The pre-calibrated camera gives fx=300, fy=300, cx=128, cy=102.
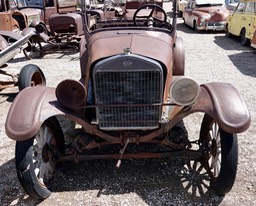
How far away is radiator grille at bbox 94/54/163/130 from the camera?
2.96 metres

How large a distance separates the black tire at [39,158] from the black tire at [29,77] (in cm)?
185

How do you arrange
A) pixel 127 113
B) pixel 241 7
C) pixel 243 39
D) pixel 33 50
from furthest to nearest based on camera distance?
pixel 241 7, pixel 243 39, pixel 33 50, pixel 127 113

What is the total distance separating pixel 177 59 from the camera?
4629 mm

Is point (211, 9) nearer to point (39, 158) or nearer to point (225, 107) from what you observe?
point (225, 107)

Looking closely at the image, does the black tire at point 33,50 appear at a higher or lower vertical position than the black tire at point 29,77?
lower

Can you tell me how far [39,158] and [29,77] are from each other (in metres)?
2.35

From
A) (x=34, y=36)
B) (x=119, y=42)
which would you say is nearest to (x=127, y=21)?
(x=119, y=42)

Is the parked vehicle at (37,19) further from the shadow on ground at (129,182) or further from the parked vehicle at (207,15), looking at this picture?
the parked vehicle at (207,15)

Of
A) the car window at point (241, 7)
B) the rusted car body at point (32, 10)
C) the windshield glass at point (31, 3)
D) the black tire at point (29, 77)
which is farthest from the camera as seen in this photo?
the windshield glass at point (31, 3)

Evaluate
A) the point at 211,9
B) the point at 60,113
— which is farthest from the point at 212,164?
the point at 211,9

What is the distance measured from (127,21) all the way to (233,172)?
9.42 feet

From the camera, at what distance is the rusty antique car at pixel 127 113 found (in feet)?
9.42

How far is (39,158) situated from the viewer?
311 cm

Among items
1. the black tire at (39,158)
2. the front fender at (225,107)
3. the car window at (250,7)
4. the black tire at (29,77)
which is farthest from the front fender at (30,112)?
the car window at (250,7)
